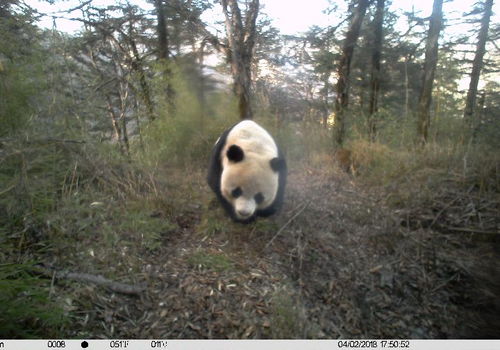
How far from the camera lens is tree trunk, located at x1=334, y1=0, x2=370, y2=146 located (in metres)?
6.29

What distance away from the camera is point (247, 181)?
9.76ft

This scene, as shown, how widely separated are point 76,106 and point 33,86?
0.49 m

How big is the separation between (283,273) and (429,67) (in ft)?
21.0

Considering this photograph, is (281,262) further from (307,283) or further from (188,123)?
(188,123)

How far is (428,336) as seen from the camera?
233 cm

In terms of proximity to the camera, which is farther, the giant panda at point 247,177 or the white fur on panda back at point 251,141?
the white fur on panda back at point 251,141

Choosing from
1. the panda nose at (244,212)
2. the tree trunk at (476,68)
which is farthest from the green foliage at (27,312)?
the tree trunk at (476,68)

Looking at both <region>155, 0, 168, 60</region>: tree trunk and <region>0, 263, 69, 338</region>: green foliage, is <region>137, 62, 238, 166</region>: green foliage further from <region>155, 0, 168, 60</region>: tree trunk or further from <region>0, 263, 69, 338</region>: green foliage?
<region>0, 263, 69, 338</region>: green foliage

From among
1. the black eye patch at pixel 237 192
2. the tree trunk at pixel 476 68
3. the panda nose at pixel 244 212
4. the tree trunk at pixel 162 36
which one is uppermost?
the tree trunk at pixel 162 36

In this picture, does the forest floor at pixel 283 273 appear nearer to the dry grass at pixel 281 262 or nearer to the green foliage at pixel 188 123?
the dry grass at pixel 281 262

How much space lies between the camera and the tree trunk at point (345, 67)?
629 cm

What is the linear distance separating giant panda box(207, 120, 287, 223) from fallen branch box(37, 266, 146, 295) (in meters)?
1.23

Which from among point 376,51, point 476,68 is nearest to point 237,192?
point 476,68

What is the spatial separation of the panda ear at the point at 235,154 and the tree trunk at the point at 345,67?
368 centimetres
